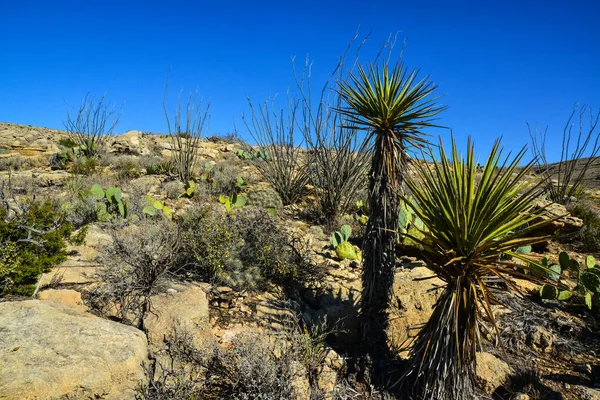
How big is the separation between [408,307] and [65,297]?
3.51 meters

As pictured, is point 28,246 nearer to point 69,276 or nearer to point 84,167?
point 69,276

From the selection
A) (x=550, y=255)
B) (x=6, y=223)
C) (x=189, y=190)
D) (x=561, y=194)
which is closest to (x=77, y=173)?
(x=189, y=190)

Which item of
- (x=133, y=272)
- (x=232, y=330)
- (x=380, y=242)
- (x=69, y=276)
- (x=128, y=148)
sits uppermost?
(x=128, y=148)

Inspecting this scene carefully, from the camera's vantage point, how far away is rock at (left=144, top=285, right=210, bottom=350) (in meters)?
3.41

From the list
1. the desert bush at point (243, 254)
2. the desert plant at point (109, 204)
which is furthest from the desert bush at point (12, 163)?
the desert bush at point (243, 254)

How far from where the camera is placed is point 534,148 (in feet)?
33.3

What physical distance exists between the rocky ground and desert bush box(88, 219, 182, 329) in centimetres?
12

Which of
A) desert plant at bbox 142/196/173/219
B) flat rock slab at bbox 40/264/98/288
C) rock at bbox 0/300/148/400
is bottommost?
rock at bbox 0/300/148/400

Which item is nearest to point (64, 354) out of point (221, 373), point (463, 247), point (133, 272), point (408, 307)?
point (221, 373)

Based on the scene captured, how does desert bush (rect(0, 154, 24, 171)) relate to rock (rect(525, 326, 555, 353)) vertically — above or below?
above

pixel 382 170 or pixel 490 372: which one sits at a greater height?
pixel 382 170

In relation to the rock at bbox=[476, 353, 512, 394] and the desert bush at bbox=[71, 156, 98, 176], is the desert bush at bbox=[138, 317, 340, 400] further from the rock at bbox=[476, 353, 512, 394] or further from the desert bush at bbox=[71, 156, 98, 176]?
the desert bush at bbox=[71, 156, 98, 176]

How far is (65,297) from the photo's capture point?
Answer: 359 cm

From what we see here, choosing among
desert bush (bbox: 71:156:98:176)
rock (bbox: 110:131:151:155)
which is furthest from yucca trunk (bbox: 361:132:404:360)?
rock (bbox: 110:131:151:155)
